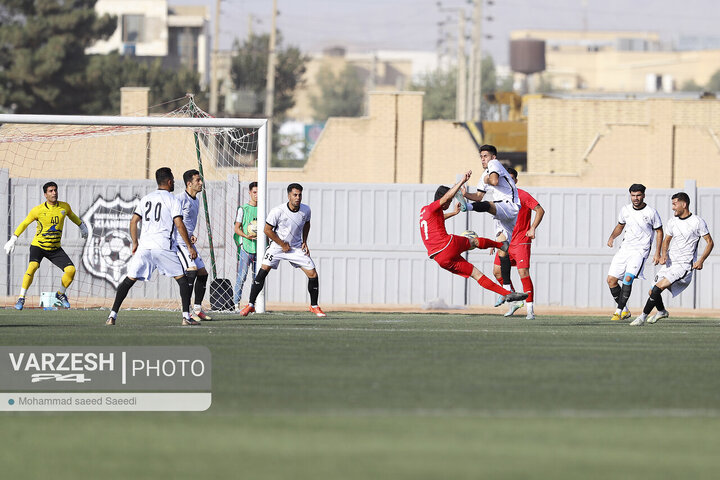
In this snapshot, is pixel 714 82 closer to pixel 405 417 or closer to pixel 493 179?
pixel 493 179

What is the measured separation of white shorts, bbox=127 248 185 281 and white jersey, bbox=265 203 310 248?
2.55 metres

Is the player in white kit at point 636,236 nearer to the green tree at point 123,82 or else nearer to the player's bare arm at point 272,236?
the player's bare arm at point 272,236

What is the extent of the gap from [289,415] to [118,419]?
1088mm

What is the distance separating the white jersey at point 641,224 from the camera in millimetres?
17828

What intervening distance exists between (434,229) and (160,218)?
11.8 feet

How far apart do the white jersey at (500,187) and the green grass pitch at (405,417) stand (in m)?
3.15

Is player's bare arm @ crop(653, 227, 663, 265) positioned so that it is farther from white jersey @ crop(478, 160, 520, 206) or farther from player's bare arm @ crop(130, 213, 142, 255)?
player's bare arm @ crop(130, 213, 142, 255)

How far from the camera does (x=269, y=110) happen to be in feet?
212

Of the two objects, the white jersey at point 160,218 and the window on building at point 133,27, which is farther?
the window on building at point 133,27

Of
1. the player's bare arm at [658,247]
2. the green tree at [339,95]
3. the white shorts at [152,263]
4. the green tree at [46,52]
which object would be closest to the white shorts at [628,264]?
the player's bare arm at [658,247]

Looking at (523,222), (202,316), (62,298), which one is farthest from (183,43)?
(202,316)

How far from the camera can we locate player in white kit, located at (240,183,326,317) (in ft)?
57.6

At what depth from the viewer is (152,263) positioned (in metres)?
15.3

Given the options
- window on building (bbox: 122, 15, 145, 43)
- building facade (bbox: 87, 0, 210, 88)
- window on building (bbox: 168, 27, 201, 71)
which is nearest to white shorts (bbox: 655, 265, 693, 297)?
building facade (bbox: 87, 0, 210, 88)
